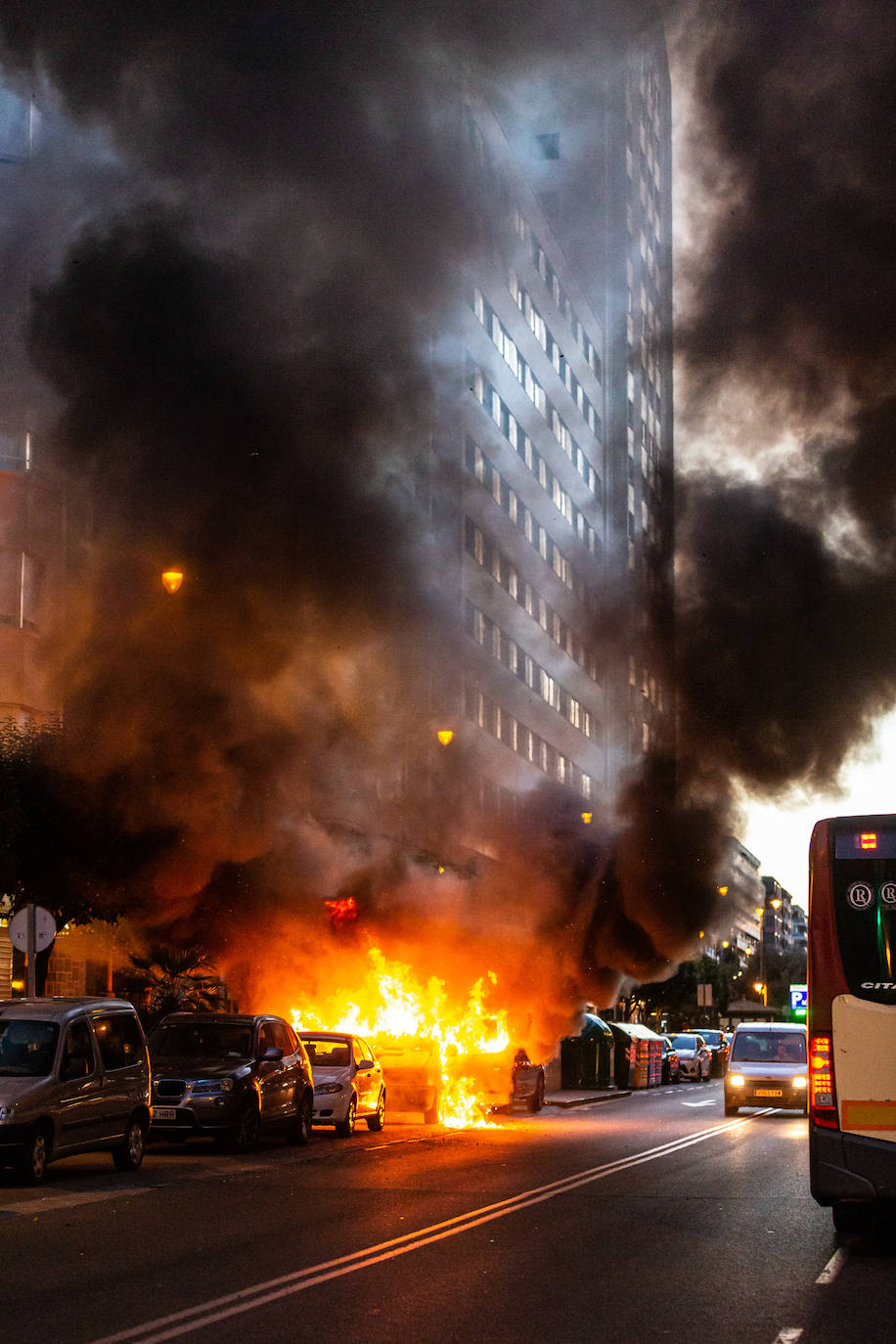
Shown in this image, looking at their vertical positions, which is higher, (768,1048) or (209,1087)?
(768,1048)

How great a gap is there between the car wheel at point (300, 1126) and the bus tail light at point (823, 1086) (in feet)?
33.2

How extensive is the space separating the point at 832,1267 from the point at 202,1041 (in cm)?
1046

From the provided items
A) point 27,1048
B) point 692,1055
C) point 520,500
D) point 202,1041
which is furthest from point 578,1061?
point 27,1048

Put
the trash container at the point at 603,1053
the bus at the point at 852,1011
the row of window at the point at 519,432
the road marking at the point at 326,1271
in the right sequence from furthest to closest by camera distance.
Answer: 1. the row of window at the point at 519,432
2. the trash container at the point at 603,1053
3. the bus at the point at 852,1011
4. the road marking at the point at 326,1271

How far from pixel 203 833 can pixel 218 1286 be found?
681 inches

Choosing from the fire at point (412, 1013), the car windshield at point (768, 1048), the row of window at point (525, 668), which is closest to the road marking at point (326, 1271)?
the fire at point (412, 1013)

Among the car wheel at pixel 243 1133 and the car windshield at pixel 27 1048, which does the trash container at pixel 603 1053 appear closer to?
the car wheel at pixel 243 1133

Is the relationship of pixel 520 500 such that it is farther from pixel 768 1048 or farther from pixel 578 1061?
pixel 768 1048

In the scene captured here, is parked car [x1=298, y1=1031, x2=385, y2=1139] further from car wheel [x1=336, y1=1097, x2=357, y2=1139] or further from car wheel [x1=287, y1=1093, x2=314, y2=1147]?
car wheel [x1=287, y1=1093, x2=314, y2=1147]

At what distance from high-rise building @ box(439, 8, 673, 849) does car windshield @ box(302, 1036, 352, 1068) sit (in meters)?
8.48

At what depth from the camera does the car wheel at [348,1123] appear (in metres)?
20.9

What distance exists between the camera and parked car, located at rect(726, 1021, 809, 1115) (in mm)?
27422

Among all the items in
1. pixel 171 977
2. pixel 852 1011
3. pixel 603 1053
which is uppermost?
pixel 171 977

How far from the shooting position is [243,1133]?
17.7 meters
